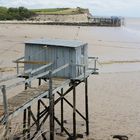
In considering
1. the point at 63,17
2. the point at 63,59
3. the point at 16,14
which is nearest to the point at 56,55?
the point at 63,59

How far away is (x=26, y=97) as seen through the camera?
536 inches

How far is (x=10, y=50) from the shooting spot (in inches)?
1721

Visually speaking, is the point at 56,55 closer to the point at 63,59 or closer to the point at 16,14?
the point at 63,59

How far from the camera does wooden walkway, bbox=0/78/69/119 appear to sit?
11.9 metres

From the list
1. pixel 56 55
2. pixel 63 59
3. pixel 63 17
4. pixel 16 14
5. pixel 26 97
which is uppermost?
pixel 56 55

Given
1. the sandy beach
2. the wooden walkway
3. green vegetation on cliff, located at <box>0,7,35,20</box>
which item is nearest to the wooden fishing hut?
the wooden walkway

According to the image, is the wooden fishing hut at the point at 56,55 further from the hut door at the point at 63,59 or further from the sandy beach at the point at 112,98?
the sandy beach at the point at 112,98

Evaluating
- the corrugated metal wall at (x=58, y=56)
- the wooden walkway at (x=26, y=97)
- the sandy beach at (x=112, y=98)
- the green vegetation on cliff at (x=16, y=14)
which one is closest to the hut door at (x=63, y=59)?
the corrugated metal wall at (x=58, y=56)

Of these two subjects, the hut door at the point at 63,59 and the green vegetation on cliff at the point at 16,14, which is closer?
the hut door at the point at 63,59

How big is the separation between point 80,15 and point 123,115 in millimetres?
115411

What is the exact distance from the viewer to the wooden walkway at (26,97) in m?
11.9

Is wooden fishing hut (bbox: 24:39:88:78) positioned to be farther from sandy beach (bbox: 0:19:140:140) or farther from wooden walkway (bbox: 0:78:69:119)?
sandy beach (bbox: 0:19:140:140)

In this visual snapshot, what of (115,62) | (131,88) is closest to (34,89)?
(131,88)

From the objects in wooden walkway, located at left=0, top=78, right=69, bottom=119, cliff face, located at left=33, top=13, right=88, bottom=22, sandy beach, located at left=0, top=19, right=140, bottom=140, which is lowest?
sandy beach, located at left=0, top=19, right=140, bottom=140
